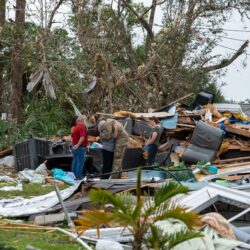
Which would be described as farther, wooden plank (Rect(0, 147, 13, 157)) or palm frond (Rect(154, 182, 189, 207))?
wooden plank (Rect(0, 147, 13, 157))

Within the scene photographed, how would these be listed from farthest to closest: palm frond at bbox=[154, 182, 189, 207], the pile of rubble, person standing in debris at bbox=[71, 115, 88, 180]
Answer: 1. person standing in debris at bbox=[71, 115, 88, 180]
2. the pile of rubble
3. palm frond at bbox=[154, 182, 189, 207]

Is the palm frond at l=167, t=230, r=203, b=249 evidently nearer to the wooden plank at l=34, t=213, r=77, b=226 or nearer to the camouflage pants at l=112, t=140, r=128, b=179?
the wooden plank at l=34, t=213, r=77, b=226

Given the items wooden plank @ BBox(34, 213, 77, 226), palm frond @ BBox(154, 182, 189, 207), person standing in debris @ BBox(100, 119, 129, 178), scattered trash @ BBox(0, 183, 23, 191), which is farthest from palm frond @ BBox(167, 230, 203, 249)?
person standing in debris @ BBox(100, 119, 129, 178)

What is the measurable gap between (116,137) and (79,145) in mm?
889

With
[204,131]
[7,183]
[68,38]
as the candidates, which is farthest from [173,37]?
[7,183]

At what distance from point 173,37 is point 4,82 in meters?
6.95

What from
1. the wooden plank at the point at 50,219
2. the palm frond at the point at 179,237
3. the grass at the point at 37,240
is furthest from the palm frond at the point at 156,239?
the wooden plank at the point at 50,219

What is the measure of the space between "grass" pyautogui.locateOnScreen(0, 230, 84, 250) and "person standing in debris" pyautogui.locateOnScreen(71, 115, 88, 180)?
6.06 m

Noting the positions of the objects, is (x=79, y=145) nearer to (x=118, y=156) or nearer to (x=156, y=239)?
(x=118, y=156)

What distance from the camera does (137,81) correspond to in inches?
1009

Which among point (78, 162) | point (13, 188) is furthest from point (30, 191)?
→ point (78, 162)

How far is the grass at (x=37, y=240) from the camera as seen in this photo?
8.50 meters

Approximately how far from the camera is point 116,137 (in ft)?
50.2

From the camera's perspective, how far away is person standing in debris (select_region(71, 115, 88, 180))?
1558 centimetres
